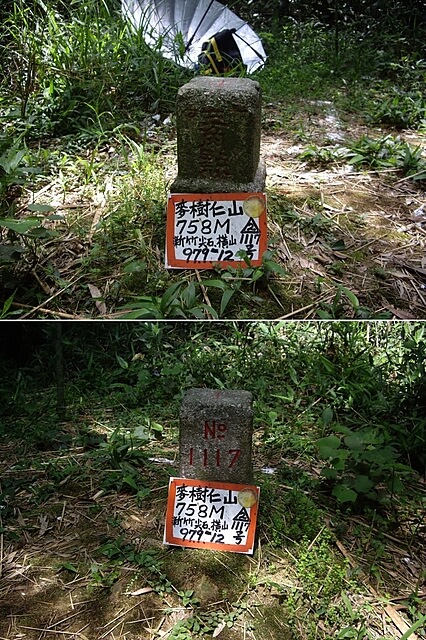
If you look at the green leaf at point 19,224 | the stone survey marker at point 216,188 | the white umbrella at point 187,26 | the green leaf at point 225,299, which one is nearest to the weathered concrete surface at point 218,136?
the stone survey marker at point 216,188

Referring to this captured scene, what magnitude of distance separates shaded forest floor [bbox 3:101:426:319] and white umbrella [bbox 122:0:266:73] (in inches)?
24.7

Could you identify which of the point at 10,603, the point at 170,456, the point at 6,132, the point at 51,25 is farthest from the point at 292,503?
the point at 51,25

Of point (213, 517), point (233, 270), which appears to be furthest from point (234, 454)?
point (233, 270)

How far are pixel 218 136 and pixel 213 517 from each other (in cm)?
129

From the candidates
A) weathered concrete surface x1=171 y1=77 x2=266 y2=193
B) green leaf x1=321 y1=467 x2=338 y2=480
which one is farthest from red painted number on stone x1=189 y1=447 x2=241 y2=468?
weathered concrete surface x1=171 y1=77 x2=266 y2=193

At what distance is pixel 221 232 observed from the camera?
2.15 m

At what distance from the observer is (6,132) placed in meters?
2.87

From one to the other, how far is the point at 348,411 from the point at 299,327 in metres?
0.46

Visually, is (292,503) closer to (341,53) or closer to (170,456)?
(170,456)

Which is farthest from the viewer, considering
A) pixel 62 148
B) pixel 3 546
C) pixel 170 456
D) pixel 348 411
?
pixel 62 148

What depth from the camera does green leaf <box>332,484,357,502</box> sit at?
2020 millimetres

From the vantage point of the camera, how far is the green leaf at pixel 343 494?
6.63 feet

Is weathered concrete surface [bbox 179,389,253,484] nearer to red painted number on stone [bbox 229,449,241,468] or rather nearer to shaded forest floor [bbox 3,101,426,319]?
red painted number on stone [bbox 229,449,241,468]

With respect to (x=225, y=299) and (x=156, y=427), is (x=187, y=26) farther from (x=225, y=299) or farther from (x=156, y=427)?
(x=156, y=427)
